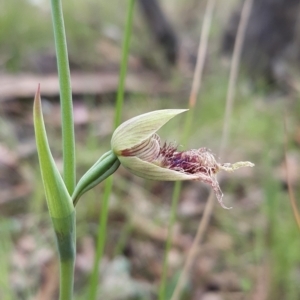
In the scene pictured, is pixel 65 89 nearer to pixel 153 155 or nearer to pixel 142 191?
pixel 153 155

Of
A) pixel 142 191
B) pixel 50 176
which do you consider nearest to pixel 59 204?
pixel 50 176

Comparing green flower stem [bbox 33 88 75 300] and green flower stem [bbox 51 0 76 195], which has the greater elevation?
green flower stem [bbox 51 0 76 195]

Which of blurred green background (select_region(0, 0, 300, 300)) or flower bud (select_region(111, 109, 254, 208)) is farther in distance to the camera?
blurred green background (select_region(0, 0, 300, 300))

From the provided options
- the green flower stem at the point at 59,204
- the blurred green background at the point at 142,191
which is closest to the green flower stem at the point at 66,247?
the green flower stem at the point at 59,204

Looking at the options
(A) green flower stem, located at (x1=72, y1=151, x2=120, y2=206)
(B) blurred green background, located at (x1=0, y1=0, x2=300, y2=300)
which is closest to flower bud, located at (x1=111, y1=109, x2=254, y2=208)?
(A) green flower stem, located at (x1=72, y1=151, x2=120, y2=206)

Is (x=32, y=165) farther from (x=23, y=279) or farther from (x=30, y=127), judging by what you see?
(x=23, y=279)

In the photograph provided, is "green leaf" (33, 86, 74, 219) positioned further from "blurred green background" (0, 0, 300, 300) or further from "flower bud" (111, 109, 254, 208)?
"blurred green background" (0, 0, 300, 300)

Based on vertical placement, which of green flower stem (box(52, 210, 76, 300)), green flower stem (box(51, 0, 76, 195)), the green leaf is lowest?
green flower stem (box(52, 210, 76, 300))
